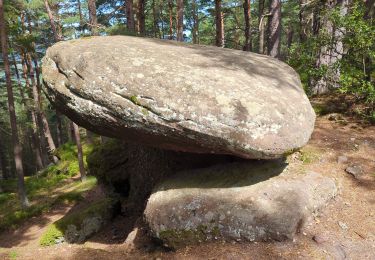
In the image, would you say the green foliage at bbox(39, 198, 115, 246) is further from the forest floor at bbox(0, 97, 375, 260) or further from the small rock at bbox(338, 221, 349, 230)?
the small rock at bbox(338, 221, 349, 230)

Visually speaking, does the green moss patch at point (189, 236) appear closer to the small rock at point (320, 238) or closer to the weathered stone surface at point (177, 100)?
the weathered stone surface at point (177, 100)

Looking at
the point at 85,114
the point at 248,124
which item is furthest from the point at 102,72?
the point at 248,124

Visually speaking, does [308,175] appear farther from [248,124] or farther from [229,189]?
[248,124]

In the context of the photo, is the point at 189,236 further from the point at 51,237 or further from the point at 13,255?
the point at 51,237

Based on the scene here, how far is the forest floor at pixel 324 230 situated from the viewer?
16.5 feet

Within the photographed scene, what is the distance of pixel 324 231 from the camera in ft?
17.7

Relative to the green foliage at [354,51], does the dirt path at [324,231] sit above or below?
below

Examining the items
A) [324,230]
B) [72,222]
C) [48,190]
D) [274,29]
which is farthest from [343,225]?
[48,190]

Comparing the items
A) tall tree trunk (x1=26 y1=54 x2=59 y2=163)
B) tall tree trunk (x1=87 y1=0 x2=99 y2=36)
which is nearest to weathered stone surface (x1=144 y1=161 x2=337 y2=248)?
tall tree trunk (x1=87 y1=0 x2=99 y2=36)

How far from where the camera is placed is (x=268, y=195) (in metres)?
5.64

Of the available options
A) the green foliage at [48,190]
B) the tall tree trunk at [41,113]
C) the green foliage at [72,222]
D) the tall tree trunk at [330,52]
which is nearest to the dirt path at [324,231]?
the green foliage at [72,222]

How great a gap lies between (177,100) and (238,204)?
7.00 ft

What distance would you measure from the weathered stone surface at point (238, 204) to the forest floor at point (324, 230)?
0.21 metres

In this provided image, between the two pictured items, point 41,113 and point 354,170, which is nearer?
point 354,170
